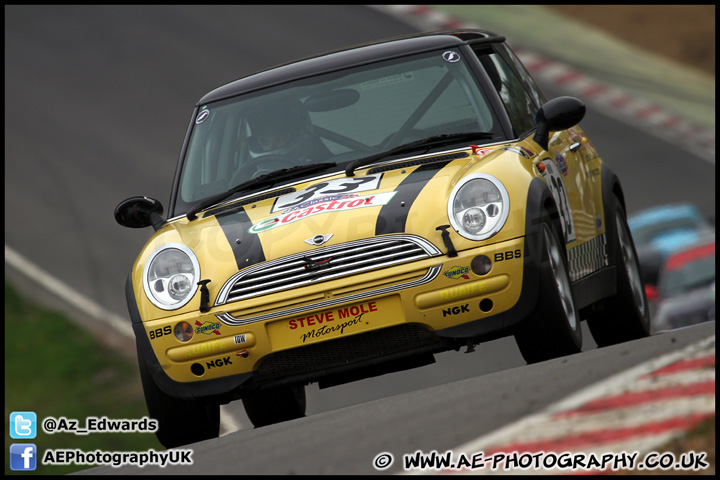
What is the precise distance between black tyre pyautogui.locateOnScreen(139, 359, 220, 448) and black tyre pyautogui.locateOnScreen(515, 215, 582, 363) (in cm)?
161

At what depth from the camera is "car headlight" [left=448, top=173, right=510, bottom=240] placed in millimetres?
5273

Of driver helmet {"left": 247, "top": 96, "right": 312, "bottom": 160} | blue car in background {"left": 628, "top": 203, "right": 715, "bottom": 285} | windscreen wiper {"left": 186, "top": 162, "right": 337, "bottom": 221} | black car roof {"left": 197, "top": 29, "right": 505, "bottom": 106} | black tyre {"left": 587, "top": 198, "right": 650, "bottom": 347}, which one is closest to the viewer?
windscreen wiper {"left": 186, "top": 162, "right": 337, "bottom": 221}

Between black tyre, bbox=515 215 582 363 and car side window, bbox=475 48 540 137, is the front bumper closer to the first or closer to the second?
black tyre, bbox=515 215 582 363

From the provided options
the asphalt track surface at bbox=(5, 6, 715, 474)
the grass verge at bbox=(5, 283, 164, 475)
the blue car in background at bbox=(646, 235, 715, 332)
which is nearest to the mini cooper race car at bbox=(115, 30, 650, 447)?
the asphalt track surface at bbox=(5, 6, 715, 474)

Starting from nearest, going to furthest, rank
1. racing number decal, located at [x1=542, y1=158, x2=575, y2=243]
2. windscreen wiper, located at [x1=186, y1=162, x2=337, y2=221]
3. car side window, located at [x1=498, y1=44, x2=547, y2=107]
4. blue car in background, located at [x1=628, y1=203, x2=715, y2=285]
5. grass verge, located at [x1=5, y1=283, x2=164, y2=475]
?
racing number decal, located at [x1=542, y1=158, x2=575, y2=243], windscreen wiper, located at [x1=186, y1=162, x2=337, y2=221], car side window, located at [x1=498, y1=44, x2=547, y2=107], grass verge, located at [x1=5, y1=283, x2=164, y2=475], blue car in background, located at [x1=628, y1=203, x2=715, y2=285]

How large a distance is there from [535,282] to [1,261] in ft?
40.2

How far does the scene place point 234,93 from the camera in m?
6.74

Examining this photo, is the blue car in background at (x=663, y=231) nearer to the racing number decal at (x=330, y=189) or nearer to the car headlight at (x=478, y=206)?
the racing number decal at (x=330, y=189)

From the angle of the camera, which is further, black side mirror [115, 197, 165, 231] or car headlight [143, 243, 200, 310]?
black side mirror [115, 197, 165, 231]

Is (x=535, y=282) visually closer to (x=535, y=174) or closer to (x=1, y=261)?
(x=535, y=174)

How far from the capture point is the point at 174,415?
5840 millimetres

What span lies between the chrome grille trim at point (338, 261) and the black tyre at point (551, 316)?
1.75ft

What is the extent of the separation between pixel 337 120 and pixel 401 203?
1.15 meters

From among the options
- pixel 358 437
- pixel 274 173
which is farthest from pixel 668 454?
pixel 274 173
